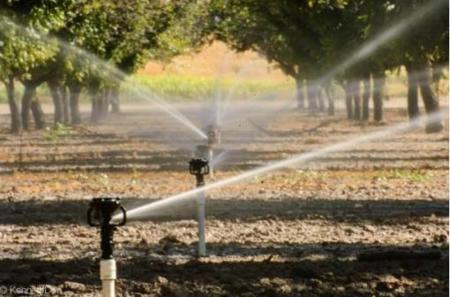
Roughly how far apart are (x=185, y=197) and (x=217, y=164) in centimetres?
883

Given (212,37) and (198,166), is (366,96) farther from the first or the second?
(198,166)

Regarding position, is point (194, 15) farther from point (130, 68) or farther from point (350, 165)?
point (350, 165)

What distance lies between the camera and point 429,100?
132ft

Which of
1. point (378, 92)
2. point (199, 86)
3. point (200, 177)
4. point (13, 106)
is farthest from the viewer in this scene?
point (199, 86)

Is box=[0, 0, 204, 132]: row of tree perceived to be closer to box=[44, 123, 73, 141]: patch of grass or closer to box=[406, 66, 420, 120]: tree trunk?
box=[44, 123, 73, 141]: patch of grass

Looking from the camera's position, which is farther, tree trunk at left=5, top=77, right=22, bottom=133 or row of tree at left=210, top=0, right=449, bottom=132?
tree trunk at left=5, top=77, right=22, bottom=133

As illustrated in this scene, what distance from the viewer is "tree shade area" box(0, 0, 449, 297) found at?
371 inches

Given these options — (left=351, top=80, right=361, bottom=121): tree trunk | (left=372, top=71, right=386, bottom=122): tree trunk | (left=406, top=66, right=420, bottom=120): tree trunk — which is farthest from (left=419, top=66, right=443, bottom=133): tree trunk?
(left=351, top=80, right=361, bottom=121): tree trunk

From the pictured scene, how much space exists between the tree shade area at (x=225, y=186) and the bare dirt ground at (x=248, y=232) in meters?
0.03

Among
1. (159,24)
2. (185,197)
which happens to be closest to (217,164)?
(185,197)

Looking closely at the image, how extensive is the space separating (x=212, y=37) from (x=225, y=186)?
130 feet

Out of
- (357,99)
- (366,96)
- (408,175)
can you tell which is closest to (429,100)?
(366,96)

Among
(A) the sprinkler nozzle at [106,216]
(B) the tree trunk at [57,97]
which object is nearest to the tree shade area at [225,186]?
(A) the sprinkler nozzle at [106,216]

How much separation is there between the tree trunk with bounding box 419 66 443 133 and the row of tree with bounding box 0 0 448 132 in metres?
0.05
